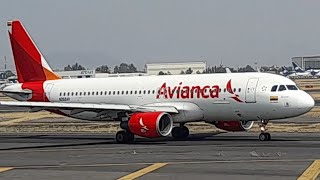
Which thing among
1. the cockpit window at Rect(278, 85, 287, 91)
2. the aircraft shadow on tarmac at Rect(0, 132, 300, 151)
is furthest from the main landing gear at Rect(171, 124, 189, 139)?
the cockpit window at Rect(278, 85, 287, 91)

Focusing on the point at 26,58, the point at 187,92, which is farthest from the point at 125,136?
the point at 26,58

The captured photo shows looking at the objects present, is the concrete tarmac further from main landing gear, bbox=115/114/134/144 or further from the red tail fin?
the red tail fin

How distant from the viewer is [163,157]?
934 inches

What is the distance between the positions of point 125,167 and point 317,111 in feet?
116

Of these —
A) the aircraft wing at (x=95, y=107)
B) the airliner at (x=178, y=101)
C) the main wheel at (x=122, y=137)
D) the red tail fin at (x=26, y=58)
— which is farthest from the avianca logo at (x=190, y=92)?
the red tail fin at (x=26, y=58)

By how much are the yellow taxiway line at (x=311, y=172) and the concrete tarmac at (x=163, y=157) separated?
15 centimetres

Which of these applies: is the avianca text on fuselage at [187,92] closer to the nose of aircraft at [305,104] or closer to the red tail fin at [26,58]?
the nose of aircraft at [305,104]

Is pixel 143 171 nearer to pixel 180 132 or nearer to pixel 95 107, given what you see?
pixel 95 107

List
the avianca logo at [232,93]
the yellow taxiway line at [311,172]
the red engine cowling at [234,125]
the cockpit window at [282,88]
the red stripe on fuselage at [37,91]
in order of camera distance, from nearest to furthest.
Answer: the yellow taxiway line at [311,172]
the cockpit window at [282,88]
the avianca logo at [232,93]
the red engine cowling at [234,125]
the red stripe on fuselage at [37,91]

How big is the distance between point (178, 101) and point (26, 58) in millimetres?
11772

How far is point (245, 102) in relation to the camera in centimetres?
3159

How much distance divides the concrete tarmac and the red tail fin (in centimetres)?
662

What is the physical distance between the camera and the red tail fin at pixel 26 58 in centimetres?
4084

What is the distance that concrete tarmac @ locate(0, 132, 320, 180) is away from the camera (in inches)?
736
